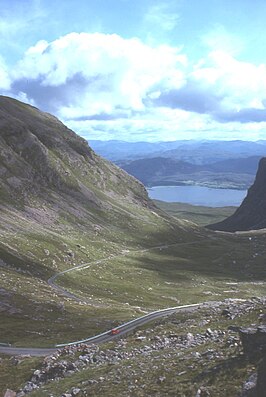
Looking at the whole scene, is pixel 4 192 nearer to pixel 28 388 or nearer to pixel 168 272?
pixel 168 272

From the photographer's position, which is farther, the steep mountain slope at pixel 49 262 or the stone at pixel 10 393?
the steep mountain slope at pixel 49 262

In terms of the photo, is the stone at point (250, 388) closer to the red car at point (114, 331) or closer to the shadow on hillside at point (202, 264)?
the red car at point (114, 331)

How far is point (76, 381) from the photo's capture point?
34.5 meters

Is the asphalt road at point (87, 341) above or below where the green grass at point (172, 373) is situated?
below

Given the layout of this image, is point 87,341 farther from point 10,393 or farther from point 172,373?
point 172,373

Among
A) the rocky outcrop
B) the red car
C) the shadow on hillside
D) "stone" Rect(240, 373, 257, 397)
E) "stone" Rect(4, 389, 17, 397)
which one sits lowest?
the shadow on hillside

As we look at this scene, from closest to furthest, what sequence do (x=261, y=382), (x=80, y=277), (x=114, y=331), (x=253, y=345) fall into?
1. (x=261, y=382)
2. (x=253, y=345)
3. (x=114, y=331)
4. (x=80, y=277)

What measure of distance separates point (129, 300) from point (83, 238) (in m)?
68.3

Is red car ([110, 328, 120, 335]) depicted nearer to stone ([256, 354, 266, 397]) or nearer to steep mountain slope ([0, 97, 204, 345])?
steep mountain slope ([0, 97, 204, 345])

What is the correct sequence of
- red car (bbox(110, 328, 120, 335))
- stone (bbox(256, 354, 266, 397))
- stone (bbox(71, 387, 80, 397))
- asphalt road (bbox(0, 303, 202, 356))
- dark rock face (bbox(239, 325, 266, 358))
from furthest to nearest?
red car (bbox(110, 328, 120, 335))
asphalt road (bbox(0, 303, 202, 356))
stone (bbox(71, 387, 80, 397))
dark rock face (bbox(239, 325, 266, 358))
stone (bbox(256, 354, 266, 397))

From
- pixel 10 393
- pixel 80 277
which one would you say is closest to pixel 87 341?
pixel 10 393

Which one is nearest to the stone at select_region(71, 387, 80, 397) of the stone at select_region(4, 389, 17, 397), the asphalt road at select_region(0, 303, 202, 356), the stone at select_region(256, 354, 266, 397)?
the stone at select_region(4, 389, 17, 397)

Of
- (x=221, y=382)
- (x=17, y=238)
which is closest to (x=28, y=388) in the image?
(x=221, y=382)

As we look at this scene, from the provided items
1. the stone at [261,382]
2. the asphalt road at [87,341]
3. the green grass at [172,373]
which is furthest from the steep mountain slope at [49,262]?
the stone at [261,382]
